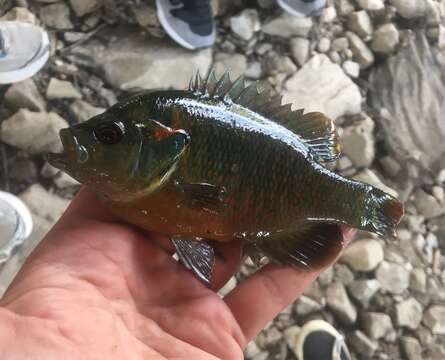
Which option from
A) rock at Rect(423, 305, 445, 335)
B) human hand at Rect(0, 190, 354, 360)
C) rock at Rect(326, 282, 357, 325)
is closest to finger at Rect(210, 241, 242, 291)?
human hand at Rect(0, 190, 354, 360)

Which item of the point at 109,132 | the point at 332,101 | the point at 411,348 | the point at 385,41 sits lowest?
the point at 411,348

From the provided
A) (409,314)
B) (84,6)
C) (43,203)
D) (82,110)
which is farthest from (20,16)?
(409,314)

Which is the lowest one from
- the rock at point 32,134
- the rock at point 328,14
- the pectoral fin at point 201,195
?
the rock at point 32,134

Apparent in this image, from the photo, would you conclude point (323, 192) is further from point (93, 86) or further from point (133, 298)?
point (93, 86)

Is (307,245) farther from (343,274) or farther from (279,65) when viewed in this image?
(279,65)

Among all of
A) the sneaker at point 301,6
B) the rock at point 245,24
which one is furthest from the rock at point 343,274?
the sneaker at point 301,6

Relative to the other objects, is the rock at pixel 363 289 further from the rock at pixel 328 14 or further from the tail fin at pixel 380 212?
the rock at pixel 328 14
